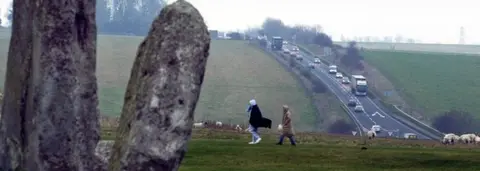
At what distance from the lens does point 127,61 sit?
4259 inches

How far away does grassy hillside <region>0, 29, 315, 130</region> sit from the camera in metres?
86.2

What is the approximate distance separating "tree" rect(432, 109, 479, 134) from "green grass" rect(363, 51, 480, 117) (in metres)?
4.56

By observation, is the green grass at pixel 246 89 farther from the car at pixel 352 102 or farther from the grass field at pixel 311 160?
the grass field at pixel 311 160

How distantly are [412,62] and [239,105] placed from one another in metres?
38.9

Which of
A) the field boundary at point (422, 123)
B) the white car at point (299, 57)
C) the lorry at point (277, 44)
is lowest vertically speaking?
the field boundary at point (422, 123)

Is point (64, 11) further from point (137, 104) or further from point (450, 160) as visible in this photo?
point (450, 160)

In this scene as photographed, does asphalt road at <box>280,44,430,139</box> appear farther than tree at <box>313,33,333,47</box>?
No

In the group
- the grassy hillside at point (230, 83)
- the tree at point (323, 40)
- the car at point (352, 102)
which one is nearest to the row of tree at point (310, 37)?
the tree at point (323, 40)

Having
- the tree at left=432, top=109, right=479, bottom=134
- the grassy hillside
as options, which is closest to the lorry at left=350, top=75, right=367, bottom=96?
the grassy hillside

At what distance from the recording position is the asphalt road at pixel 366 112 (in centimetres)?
8054

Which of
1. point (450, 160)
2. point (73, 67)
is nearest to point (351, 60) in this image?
point (450, 160)

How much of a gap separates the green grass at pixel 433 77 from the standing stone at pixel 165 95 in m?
81.3

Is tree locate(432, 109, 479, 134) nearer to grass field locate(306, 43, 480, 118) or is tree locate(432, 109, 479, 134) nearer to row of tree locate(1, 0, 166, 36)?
grass field locate(306, 43, 480, 118)

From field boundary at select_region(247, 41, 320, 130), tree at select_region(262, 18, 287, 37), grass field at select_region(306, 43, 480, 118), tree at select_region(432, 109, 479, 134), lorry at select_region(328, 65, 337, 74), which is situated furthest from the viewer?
tree at select_region(262, 18, 287, 37)
